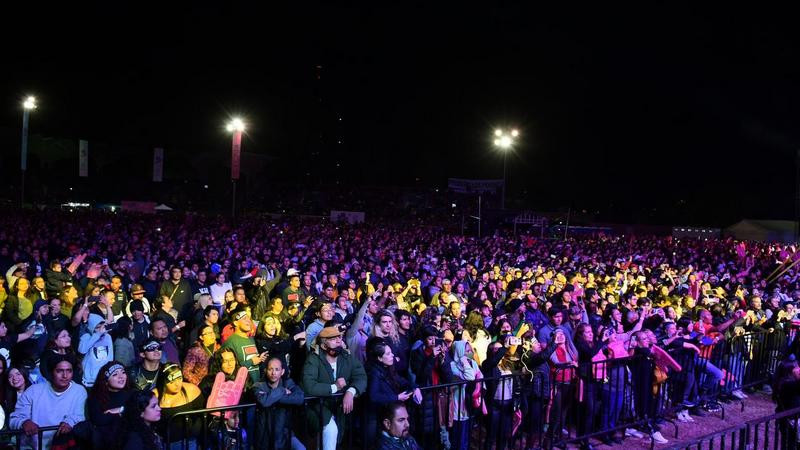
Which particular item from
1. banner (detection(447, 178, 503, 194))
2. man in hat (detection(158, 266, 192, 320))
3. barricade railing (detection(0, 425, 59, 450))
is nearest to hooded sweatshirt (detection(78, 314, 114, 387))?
barricade railing (detection(0, 425, 59, 450))

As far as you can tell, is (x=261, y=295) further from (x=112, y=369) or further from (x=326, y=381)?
(x=112, y=369)

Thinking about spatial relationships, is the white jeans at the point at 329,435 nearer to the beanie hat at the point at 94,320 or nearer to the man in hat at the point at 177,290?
the beanie hat at the point at 94,320

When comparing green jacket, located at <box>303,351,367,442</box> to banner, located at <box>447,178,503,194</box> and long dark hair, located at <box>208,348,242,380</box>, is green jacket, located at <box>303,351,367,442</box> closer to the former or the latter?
long dark hair, located at <box>208,348,242,380</box>

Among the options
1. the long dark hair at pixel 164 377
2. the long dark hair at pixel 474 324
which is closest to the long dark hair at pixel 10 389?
the long dark hair at pixel 164 377

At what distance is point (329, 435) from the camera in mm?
5012

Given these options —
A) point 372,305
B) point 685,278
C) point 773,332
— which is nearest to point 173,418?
point 372,305

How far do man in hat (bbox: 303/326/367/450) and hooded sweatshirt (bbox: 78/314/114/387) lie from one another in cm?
200

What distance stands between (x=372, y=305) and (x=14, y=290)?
422 centimetres

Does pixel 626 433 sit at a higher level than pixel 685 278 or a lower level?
lower

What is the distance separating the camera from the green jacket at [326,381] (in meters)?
4.89

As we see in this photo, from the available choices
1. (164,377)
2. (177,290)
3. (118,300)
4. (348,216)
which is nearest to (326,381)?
(164,377)

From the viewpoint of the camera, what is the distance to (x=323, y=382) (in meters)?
5.01

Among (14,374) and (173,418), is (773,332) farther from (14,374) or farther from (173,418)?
(14,374)

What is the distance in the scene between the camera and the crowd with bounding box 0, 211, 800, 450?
4555 millimetres
